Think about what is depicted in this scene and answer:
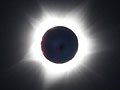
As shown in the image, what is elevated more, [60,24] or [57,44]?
[60,24]

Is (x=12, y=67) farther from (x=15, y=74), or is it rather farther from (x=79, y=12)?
(x=79, y=12)

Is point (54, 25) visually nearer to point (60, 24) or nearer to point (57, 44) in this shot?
point (60, 24)

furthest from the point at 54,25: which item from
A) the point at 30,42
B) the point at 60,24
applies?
the point at 30,42

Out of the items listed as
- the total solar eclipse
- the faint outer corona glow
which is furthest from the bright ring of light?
the total solar eclipse

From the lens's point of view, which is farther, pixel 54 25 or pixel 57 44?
pixel 54 25

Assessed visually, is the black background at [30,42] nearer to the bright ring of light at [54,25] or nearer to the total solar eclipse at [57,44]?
the bright ring of light at [54,25]
